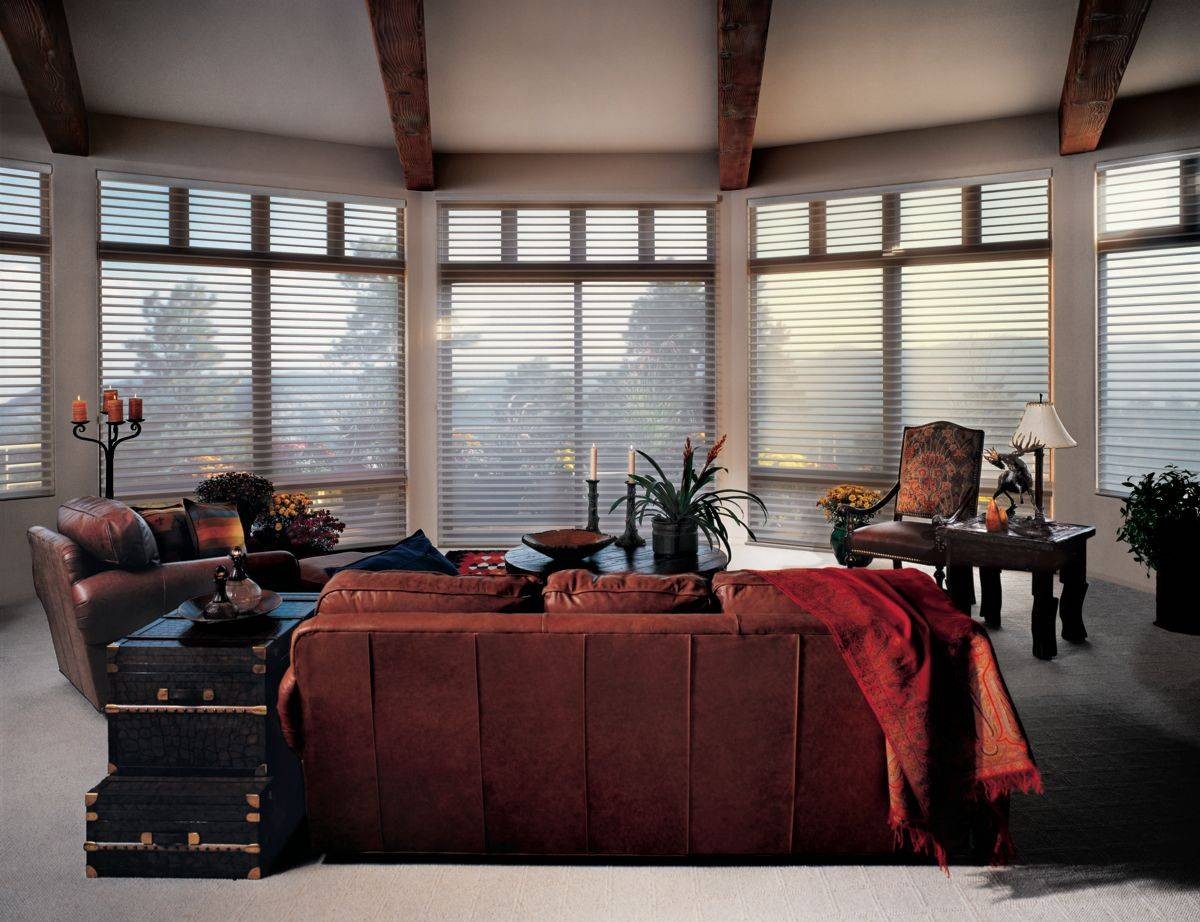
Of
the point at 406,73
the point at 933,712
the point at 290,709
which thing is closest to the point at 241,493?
the point at 406,73

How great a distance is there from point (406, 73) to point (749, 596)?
370 centimetres

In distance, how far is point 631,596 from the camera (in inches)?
79.7

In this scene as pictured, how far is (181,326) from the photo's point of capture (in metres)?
5.24

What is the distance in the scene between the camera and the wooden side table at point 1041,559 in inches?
139

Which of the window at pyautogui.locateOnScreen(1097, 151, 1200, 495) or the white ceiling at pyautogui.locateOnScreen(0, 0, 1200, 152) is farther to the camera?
the window at pyautogui.locateOnScreen(1097, 151, 1200, 495)

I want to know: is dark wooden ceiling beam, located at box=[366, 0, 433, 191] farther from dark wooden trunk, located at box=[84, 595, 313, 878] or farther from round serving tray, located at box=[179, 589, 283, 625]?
dark wooden trunk, located at box=[84, 595, 313, 878]

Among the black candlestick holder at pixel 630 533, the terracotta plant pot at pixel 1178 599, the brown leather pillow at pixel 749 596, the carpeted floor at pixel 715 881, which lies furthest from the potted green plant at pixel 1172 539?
the brown leather pillow at pixel 749 596

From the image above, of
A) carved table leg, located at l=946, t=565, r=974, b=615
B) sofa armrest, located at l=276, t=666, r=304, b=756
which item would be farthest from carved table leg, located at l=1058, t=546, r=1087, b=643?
sofa armrest, located at l=276, t=666, r=304, b=756

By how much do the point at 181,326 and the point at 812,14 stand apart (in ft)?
14.0

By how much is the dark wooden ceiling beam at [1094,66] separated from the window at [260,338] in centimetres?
431

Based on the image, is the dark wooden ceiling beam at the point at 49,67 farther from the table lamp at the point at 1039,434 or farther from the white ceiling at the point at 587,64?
the table lamp at the point at 1039,434

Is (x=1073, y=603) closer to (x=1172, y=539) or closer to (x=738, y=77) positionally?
(x=1172, y=539)

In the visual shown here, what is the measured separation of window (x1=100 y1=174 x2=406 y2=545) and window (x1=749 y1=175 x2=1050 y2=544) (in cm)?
273

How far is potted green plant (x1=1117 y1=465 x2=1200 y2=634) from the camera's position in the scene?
4.07m
